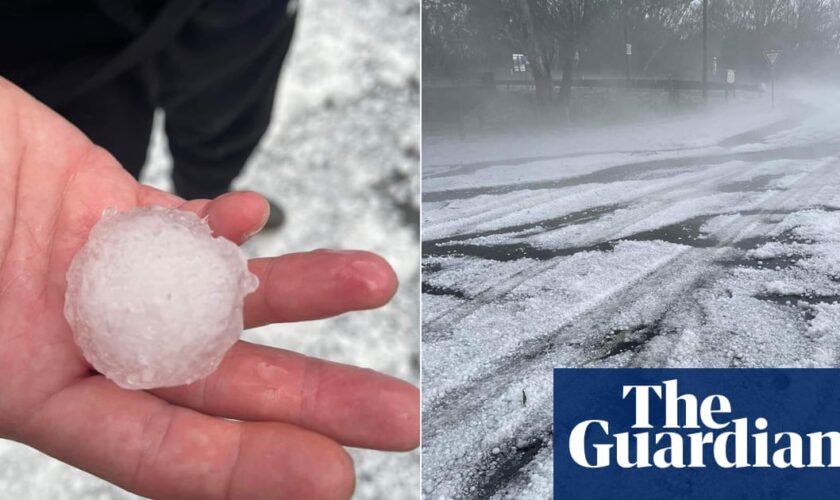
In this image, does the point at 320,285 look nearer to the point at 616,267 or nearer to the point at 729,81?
the point at 616,267

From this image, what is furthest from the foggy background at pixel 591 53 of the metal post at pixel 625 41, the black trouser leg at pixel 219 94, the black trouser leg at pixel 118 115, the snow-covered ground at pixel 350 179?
the black trouser leg at pixel 118 115

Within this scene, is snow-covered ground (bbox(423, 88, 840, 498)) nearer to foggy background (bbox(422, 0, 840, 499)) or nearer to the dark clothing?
foggy background (bbox(422, 0, 840, 499))

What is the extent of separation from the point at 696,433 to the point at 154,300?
0.64 m

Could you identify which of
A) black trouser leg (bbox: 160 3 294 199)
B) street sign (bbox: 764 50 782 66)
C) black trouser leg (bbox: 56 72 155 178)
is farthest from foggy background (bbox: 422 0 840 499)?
black trouser leg (bbox: 56 72 155 178)

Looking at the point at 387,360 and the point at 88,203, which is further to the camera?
the point at 387,360

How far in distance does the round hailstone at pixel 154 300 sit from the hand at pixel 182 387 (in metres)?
0.04

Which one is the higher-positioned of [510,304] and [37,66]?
[37,66]

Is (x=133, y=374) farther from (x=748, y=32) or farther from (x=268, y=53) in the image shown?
(x=748, y=32)

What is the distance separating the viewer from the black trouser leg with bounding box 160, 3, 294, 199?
907 millimetres

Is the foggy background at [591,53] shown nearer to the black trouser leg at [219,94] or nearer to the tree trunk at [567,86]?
the tree trunk at [567,86]

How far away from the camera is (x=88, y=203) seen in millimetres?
738

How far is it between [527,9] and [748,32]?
11.0 inches

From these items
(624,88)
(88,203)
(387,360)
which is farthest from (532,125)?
(88,203)

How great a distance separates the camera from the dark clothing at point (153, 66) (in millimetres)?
851
